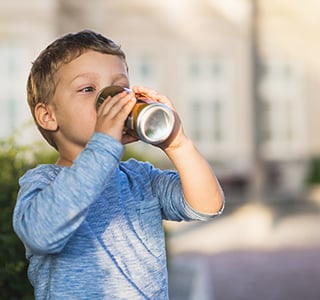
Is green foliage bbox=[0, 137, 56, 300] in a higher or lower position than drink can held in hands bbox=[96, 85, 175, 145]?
lower

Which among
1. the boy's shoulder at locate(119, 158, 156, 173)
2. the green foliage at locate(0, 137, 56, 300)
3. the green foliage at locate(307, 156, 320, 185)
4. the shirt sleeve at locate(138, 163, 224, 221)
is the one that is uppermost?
the boy's shoulder at locate(119, 158, 156, 173)

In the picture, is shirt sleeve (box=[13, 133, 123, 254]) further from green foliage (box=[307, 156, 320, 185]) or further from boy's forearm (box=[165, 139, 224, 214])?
green foliage (box=[307, 156, 320, 185])

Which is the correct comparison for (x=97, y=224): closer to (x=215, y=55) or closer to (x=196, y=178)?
(x=196, y=178)

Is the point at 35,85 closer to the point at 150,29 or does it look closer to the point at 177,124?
the point at 177,124

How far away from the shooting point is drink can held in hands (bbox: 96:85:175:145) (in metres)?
1.67

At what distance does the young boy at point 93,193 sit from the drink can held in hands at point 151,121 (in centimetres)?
4

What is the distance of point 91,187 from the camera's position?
172 cm

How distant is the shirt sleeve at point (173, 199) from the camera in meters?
2.05

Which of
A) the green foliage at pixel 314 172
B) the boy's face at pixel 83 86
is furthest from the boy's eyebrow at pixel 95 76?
the green foliage at pixel 314 172

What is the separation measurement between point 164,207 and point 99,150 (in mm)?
425

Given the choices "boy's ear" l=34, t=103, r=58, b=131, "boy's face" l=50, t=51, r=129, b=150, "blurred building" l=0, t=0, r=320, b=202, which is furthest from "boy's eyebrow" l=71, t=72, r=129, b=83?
"blurred building" l=0, t=0, r=320, b=202

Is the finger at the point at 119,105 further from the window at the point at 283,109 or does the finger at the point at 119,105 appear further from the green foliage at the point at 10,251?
the window at the point at 283,109

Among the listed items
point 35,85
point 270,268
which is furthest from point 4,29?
point 35,85

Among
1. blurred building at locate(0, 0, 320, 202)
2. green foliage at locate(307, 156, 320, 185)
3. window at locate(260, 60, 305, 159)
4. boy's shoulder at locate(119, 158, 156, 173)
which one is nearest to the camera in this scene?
boy's shoulder at locate(119, 158, 156, 173)
